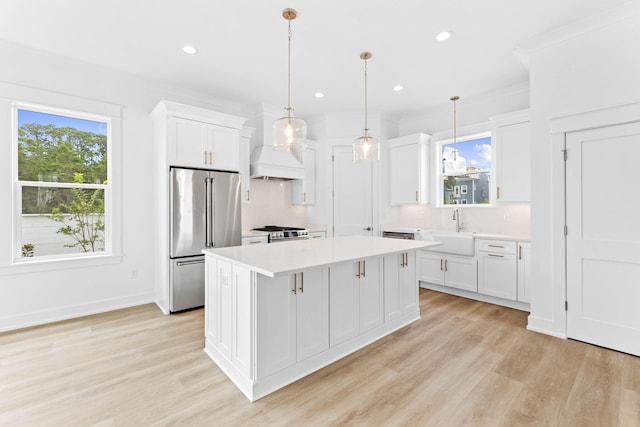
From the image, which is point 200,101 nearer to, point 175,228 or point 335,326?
point 175,228

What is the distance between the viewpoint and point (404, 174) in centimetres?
523

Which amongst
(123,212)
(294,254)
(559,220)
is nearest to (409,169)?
(559,220)

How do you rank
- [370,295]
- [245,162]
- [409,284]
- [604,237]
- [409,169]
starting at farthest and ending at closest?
[409,169]
[245,162]
[409,284]
[370,295]
[604,237]

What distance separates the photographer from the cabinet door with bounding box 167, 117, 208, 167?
362cm

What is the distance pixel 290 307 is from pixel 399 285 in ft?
4.69

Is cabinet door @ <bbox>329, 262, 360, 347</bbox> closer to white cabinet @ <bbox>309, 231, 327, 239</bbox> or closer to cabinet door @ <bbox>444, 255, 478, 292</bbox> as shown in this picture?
cabinet door @ <bbox>444, 255, 478, 292</bbox>

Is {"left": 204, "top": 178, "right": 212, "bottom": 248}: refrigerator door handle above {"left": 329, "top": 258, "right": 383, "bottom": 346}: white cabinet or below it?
above

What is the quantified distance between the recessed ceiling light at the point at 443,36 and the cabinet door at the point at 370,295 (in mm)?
2303

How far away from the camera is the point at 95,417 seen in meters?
1.82

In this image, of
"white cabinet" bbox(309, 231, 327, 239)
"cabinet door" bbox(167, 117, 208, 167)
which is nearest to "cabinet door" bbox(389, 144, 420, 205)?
"white cabinet" bbox(309, 231, 327, 239)

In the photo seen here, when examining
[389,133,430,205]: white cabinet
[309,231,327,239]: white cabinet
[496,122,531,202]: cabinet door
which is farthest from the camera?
[309,231,327,239]: white cabinet

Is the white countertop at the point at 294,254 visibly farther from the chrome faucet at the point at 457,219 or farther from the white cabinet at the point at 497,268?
the chrome faucet at the point at 457,219

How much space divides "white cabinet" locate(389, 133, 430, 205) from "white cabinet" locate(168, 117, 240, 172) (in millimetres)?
2725

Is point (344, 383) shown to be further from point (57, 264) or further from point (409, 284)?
point (57, 264)
